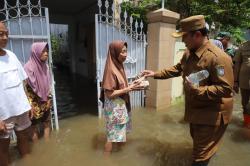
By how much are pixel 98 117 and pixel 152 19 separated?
8.24ft

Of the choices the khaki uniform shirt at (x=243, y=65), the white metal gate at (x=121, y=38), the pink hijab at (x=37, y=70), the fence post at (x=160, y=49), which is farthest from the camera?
the fence post at (x=160, y=49)

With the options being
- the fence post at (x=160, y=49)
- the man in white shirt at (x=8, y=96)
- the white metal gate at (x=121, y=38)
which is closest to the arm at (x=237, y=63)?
the fence post at (x=160, y=49)

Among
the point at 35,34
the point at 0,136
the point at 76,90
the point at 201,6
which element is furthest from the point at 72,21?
the point at 0,136

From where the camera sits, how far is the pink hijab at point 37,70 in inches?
143

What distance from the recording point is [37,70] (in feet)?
12.1

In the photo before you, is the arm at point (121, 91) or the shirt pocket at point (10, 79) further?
the arm at point (121, 91)

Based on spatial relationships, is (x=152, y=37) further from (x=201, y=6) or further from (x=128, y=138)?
(x=201, y=6)

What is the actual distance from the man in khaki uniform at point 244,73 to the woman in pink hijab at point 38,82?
3418 millimetres

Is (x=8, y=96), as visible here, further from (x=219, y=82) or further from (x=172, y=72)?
(x=219, y=82)

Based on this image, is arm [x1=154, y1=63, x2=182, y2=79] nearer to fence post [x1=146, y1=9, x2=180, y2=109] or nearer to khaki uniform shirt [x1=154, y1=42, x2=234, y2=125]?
khaki uniform shirt [x1=154, y1=42, x2=234, y2=125]

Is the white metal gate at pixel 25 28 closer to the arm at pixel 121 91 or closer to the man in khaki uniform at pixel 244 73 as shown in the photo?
the arm at pixel 121 91

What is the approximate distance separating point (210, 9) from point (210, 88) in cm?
659

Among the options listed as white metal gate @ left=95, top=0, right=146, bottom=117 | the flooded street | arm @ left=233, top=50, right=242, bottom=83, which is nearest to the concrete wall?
white metal gate @ left=95, top=0, right=146, bottom=117

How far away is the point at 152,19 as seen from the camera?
17.5 feet
